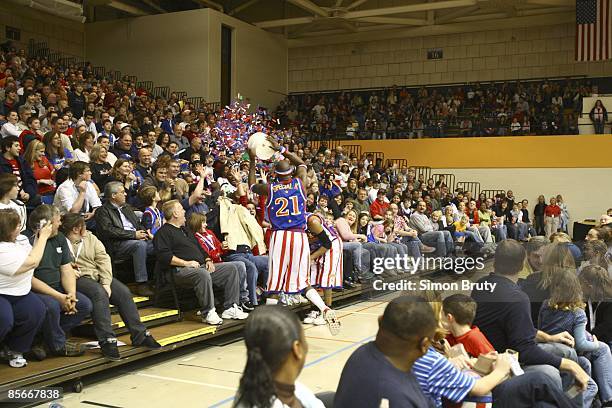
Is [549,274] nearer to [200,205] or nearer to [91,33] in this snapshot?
[200,205]

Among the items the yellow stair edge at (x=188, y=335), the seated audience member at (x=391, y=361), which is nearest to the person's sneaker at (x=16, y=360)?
the yellow stair edge at (x=188, y=335)

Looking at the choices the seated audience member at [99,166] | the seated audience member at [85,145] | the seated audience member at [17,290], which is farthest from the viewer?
the seated audience member at [85,145]

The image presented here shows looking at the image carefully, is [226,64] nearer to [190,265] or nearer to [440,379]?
[190,265]

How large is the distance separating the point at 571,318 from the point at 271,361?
2.74 m

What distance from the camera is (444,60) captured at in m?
23.6

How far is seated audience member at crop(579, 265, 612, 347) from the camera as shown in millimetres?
4344

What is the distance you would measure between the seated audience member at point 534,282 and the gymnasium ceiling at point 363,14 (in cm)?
1661

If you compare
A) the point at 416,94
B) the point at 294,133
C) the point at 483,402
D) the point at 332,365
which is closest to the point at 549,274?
the point at 483,402

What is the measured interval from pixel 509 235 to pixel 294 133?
737 cm

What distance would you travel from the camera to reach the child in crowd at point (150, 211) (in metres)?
6.76

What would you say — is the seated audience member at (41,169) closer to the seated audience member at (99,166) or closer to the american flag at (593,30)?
the seated audience member at (99,166)

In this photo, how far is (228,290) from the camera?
6.50m

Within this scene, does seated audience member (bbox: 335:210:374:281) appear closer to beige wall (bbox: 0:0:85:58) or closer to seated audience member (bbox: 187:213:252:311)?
seated audience member (bbox: 187:213:252:311)

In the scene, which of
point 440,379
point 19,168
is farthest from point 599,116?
point 440,379
